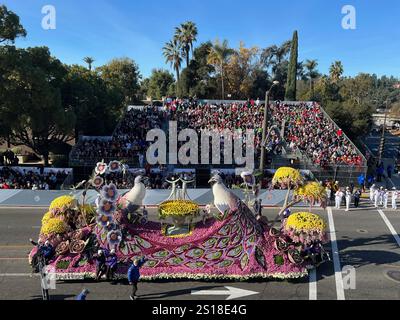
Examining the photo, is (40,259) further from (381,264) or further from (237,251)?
(381,264)

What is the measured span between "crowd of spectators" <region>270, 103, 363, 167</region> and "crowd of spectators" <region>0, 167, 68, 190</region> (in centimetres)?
1737

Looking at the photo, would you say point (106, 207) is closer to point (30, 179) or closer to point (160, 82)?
point (30, 179)

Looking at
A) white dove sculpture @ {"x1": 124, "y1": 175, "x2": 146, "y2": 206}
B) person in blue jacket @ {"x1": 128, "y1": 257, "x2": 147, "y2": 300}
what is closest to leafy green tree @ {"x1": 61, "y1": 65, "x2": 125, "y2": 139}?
white dove sculpture @ {"x1": 124, "y1": 175, "x2": 146, "y2": 206}

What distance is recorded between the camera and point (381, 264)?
12.8 metres

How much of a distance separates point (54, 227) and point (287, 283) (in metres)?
7.53

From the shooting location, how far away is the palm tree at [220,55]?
52.9 m

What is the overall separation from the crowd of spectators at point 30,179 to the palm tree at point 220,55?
34.6 meters

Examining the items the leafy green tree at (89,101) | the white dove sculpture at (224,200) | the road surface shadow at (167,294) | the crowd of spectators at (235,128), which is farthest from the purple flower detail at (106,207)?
the leafy green tree at (89,101)

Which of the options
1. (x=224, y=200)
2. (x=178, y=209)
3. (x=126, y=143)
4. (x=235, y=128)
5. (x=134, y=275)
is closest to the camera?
(x=134, y=275)

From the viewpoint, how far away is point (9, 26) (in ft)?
80.3

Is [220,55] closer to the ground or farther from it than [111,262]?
farther from it

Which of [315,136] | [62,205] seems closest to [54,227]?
[62,205]

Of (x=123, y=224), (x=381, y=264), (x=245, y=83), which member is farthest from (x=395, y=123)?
(x=123, y=224)

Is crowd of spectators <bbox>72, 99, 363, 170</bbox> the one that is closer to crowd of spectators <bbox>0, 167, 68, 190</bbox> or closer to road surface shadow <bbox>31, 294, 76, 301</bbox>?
crowd of spectators <bbox>0, 167, 68, 190</bbox>
